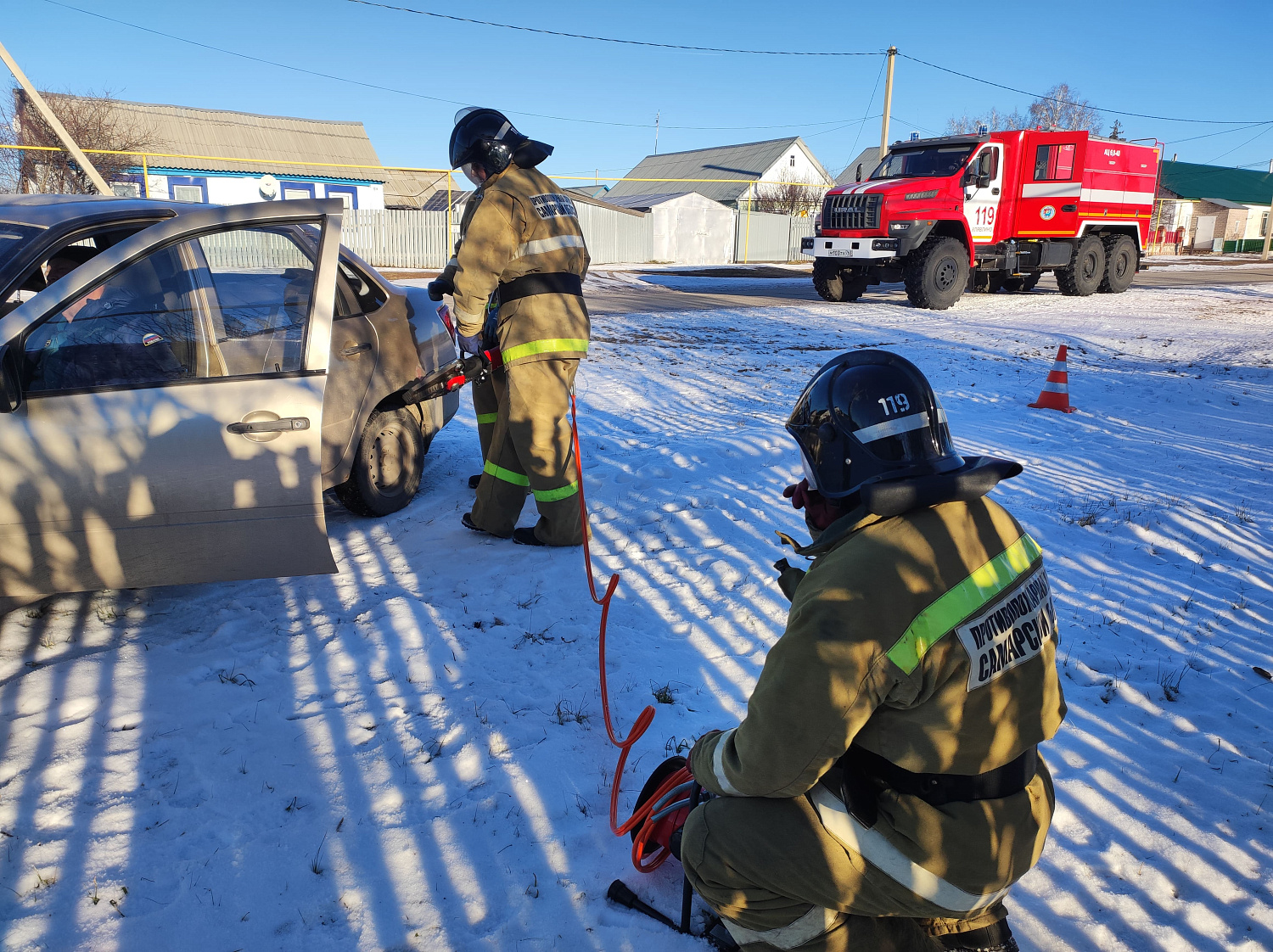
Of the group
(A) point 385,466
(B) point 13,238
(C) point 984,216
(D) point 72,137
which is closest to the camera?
(B) point 13,238

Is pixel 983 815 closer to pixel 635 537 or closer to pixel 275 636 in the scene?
pixel 275 636

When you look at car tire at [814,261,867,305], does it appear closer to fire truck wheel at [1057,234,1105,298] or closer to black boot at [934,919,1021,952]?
fire truck wheel at [1057,234,1105,298]

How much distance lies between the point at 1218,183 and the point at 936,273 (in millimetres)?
49308

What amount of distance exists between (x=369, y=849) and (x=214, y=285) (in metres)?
2.44

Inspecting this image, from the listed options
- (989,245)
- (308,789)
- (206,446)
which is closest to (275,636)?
(206,446)

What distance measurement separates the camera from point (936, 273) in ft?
51.5

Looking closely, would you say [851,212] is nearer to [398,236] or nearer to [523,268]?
[523,268]

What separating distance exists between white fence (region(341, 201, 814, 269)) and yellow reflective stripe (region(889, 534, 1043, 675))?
1777 centimetres

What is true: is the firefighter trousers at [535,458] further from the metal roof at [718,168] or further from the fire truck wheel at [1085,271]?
the metal roof at [718,168]

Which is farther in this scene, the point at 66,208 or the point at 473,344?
the point at 473,344

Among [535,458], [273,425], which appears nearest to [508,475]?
[535,458]

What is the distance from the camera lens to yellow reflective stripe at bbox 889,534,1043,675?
155 centimetres

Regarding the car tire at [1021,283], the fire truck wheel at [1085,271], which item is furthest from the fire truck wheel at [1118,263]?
the car tire at [1021,283]

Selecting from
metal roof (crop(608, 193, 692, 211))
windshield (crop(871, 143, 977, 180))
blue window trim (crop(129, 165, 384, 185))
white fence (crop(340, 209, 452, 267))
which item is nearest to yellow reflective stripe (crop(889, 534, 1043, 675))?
windshield (crop(871, 143, 977, 180))
